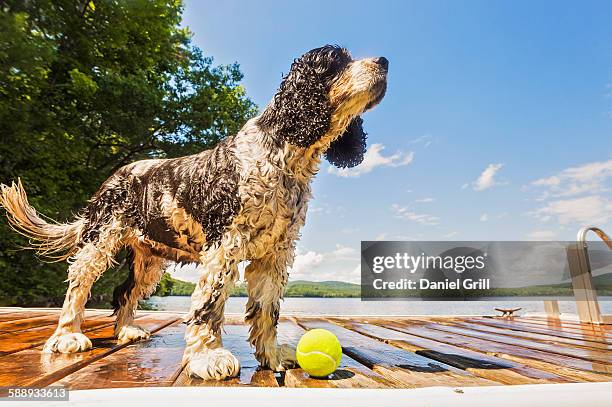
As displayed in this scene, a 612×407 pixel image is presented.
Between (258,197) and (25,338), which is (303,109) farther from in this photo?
(25,338)

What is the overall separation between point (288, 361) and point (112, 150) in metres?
8.35

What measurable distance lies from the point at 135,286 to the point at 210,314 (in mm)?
1222

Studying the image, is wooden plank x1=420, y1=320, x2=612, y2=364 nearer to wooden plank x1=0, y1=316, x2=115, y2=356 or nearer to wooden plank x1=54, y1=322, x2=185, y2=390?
wooden plank x1=54, y1=322, x2=185, y2=390

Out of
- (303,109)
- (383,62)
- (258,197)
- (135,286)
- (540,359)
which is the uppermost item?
(383,62)

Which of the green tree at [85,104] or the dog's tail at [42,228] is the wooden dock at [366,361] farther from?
the green tree at [85,104]

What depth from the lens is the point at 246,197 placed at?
1.86 m

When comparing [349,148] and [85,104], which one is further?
[85,104]

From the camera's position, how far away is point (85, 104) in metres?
8.22

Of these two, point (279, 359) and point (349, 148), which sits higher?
point (349, 148)

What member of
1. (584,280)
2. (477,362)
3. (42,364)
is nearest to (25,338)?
(42,364)

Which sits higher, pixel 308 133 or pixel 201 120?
pixel 201 120

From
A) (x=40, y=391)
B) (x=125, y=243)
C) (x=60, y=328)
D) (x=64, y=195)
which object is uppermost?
(x=64, y=195)

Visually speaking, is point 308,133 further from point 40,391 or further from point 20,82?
point 20,82

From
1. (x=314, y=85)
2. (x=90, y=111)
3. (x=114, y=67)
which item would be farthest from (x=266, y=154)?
(x=114, y=67)
